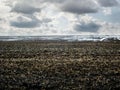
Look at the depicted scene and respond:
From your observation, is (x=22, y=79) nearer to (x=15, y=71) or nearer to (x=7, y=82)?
(x=7, y=82)

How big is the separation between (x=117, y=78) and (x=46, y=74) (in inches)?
148

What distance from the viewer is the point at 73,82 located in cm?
1362

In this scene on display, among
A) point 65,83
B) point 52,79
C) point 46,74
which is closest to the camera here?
point 65,83

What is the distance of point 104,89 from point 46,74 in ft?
14.7

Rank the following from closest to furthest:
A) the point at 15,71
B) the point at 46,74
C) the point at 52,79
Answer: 1. the point at 52,79
2. the point at 46,74
3. the point at 15,71

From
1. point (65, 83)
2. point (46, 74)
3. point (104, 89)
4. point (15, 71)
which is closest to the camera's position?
point (104, 89)

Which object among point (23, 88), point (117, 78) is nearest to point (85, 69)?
point (117, 78)

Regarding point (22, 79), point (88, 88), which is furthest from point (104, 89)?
point (22, 79)

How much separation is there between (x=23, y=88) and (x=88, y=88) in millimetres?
2694

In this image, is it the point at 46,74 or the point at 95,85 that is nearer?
the point at 95,85

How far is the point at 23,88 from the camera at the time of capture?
1245 cm

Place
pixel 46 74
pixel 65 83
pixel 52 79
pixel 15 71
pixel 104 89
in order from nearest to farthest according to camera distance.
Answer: pixel 104 89 → pixel 65 83 → pixel 52 79 → pixel 46 74 → pixel 15 71

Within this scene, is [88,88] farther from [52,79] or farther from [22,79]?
[22,79]

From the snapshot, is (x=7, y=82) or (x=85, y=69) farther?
(x=85, y=69)
